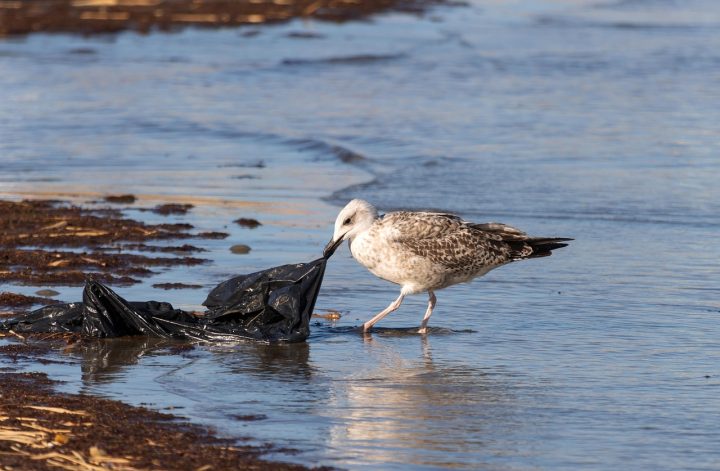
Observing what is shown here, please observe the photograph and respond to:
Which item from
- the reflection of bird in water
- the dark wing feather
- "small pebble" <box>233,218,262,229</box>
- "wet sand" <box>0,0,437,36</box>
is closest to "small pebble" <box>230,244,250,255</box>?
"small pebble" <box>233,218,262,229</box>

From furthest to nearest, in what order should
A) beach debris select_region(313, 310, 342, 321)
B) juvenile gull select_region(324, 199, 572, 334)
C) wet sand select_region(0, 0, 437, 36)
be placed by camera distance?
wet sand select_region(0, 0, 437, 36) < beach debris select_region(313, 310, 342, 321) < juvenile gull select_region(324, 199, 572, 334)

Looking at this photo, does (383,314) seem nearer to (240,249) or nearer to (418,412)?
(418,412)

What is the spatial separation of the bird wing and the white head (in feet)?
0.40

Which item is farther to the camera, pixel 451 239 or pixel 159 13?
pixel 159 13

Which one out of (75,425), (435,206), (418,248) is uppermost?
(418,248)

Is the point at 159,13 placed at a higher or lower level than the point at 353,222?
lower

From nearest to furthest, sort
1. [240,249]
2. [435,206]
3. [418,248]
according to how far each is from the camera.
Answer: [418,248]
[240,249]
[435,206]

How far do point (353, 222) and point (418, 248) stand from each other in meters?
0.45

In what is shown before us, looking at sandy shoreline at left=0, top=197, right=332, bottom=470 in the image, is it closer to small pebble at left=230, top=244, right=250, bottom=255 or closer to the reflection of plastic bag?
the reflection of plastic bag

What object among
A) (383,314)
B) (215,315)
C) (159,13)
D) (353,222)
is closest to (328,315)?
(383,314)

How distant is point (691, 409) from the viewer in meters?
6.59

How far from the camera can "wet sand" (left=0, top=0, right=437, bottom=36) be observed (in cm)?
3656

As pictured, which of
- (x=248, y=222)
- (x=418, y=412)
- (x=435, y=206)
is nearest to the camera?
(x=418, y=412)

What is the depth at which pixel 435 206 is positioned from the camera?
13055mm
